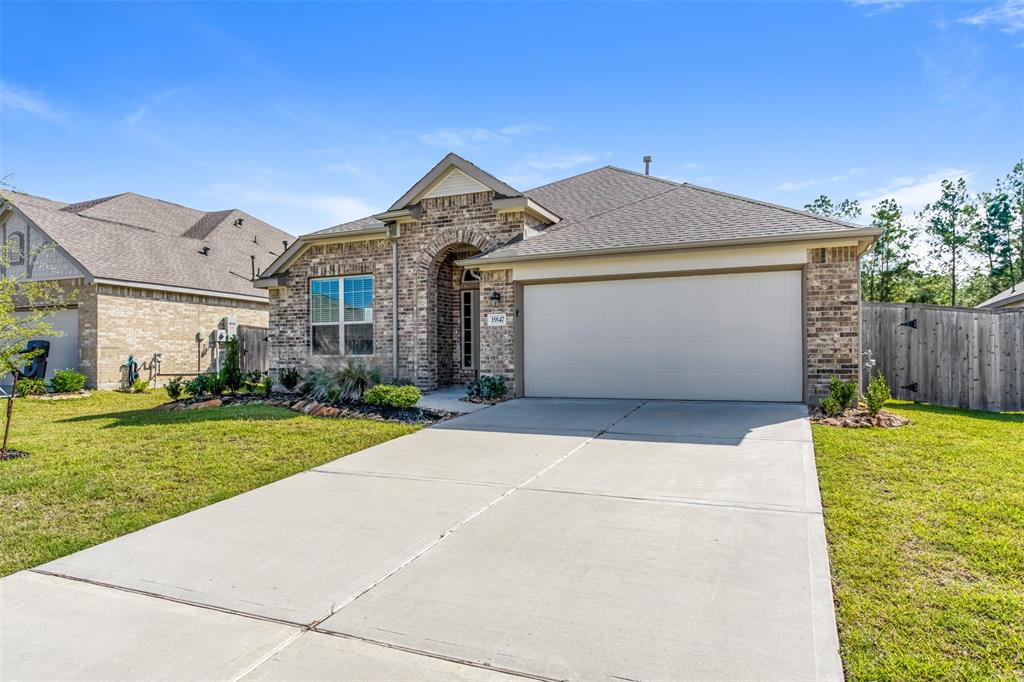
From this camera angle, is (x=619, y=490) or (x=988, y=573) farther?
(x=619, y=490)

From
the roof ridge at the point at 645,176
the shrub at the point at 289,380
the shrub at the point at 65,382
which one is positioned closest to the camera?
the shrub at the point at 289,380

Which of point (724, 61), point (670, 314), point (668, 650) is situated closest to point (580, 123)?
point (724, 61)

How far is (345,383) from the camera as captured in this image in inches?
423

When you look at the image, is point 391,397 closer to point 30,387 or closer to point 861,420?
point 861,420

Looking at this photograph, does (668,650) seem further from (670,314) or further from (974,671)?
(670,314)

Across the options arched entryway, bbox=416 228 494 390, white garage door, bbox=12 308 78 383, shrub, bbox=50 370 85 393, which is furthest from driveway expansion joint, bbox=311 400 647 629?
white garage door, bbox=12 308 78 383

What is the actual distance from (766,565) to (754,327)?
23.5 feet

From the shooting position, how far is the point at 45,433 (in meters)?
9.09

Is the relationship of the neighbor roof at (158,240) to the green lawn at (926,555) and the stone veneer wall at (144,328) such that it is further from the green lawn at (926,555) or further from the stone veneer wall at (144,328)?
the green lawn at (926,555)

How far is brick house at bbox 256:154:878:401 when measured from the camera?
9.82 m

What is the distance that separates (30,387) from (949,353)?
67.5 ft

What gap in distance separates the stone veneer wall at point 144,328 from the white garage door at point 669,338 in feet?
40.4

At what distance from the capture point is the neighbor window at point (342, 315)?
13.8m

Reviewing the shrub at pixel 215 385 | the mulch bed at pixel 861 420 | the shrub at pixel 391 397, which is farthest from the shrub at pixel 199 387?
the mulch bed at pixel 861 420
